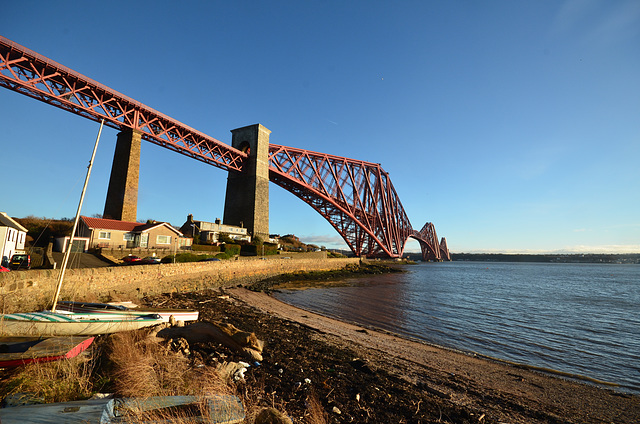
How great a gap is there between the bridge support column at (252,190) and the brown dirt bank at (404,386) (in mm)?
29987

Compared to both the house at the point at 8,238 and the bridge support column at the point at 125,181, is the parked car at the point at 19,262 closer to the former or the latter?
the house at the point at 8,238

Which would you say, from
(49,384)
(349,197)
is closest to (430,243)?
(349,197)

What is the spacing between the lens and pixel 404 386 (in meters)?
7.35

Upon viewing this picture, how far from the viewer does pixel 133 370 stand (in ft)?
15.0

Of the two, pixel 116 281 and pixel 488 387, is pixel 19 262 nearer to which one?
pixel 116 281

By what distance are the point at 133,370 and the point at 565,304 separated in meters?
32.3

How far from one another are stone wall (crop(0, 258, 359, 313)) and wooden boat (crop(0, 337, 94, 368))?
58.1 inches

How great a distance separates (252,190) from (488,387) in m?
37.9

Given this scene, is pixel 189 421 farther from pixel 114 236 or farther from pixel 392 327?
pixel 114 236

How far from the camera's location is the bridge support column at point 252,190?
136ft

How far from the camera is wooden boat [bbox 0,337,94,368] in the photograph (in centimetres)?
488

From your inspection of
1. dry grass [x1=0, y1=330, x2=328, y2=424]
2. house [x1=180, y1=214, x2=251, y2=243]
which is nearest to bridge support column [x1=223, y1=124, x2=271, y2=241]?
house [x1=180, y1=214, x2=251, y2=243]

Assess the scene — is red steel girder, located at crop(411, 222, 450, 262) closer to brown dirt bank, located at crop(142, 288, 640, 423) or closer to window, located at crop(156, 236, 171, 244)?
window, located at crop(156, 236, 171, 244)

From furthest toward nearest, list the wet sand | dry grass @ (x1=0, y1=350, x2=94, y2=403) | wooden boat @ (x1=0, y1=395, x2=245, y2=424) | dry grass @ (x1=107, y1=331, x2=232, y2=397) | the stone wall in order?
the stone wall → the wet sand → dry grass @ (x1=107, y1=331, x2=232, y2=397) → dry grass @ (x1=0, y1=350, x2=94, y2=403) → wooden boat @ (x1=0, y1=395, x2=245, y2=424)
